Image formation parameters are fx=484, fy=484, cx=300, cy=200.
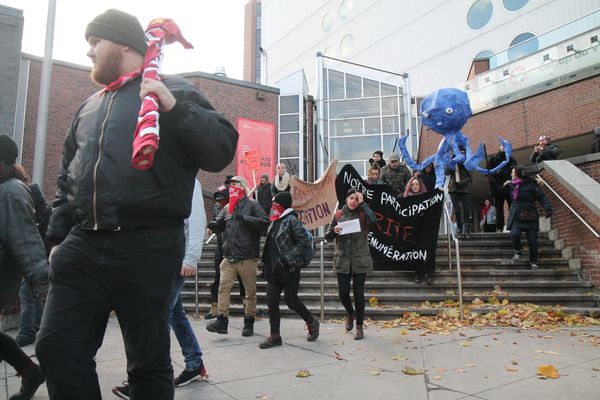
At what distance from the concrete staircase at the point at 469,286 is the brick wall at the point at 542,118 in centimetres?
710

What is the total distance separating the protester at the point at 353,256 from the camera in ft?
20.4

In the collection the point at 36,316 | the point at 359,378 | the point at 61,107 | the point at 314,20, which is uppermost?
the point at 314,20

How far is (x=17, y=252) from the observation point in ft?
10.4

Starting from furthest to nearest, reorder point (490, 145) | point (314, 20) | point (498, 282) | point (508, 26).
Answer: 1. point (314, 20)
2. point (508, 26)
3. point (490, 145)
4. point (498, 282)

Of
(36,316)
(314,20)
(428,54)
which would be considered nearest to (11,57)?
(36,316)

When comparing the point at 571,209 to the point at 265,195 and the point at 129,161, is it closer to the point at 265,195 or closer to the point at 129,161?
the point at 265,195

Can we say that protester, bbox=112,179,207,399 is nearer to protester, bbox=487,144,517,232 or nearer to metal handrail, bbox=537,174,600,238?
metal handrail, bbox=537,174,600,238

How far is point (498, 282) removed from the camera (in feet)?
27.0

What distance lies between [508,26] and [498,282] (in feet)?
73.5

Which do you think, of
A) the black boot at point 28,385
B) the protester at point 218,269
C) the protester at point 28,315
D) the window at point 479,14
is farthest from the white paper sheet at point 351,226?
the window at point 479,14

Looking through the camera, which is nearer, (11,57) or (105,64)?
(105,64)

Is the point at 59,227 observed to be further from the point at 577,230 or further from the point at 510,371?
the point at 577,230

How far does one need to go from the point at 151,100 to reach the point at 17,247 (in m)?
1.92

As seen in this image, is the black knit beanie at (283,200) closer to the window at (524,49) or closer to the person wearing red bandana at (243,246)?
the person wearing red bandana at (243,246)
